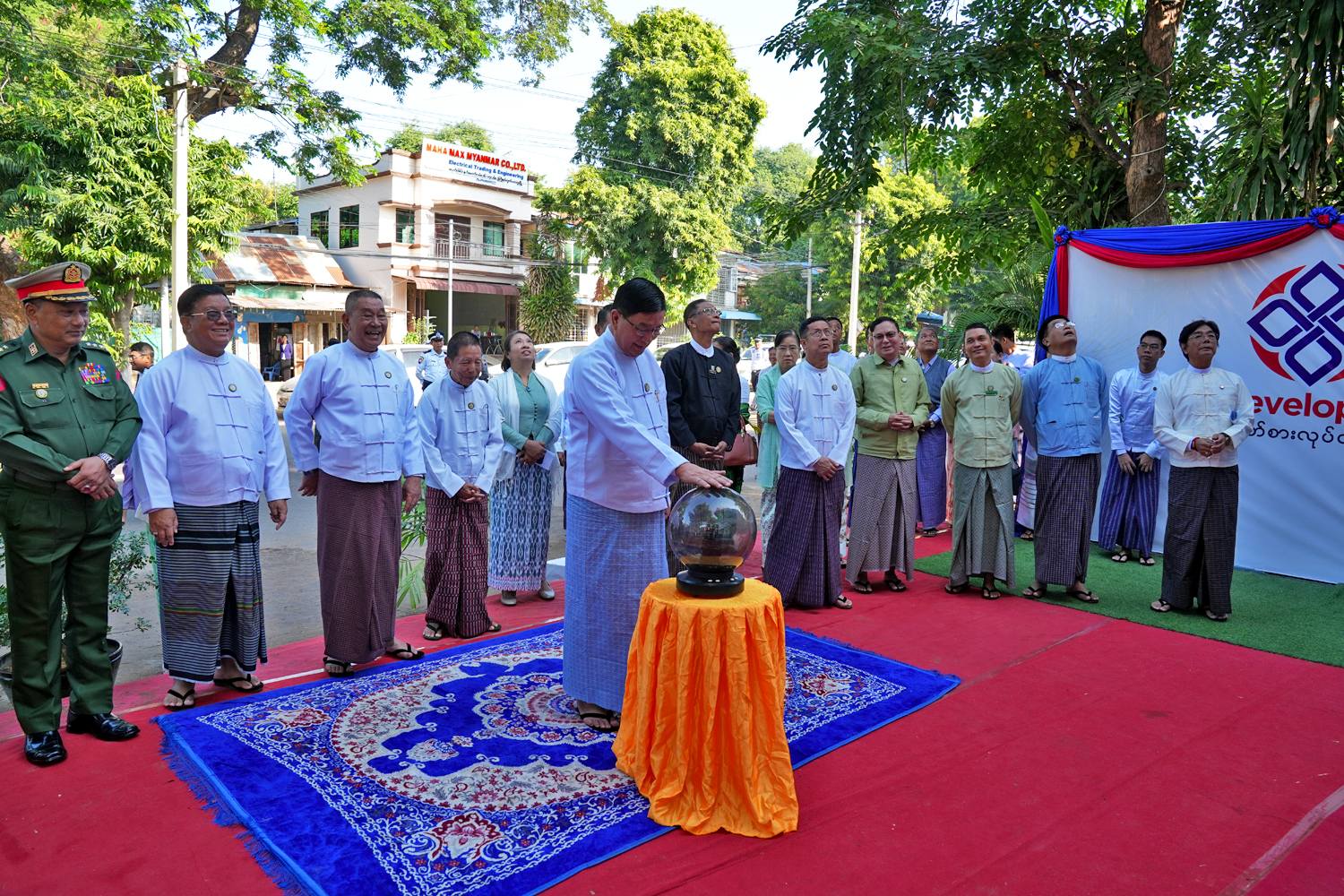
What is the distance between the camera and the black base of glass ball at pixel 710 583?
302 centimetres

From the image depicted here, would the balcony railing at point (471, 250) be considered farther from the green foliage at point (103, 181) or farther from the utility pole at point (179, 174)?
the utility pole at point (179, 174)

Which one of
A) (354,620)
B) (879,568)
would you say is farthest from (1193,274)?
(354,620)

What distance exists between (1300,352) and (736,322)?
109ft

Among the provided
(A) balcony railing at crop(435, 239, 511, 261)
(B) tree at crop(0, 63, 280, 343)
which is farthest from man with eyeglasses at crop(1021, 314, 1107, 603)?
(A) balcony railing at crop(435, 239, 511, 261)

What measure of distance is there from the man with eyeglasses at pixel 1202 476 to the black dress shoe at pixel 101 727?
520 cm

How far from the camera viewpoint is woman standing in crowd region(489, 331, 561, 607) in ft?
17.9

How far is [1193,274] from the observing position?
6.54m

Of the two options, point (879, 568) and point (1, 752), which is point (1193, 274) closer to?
point (879, 568)

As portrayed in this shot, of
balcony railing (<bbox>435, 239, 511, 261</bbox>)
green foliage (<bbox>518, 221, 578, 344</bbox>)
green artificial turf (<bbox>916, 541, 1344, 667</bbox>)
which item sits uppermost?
balcony railing (<bbox>435, 239, 511, 261</bbox>)

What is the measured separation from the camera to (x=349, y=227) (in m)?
27.2

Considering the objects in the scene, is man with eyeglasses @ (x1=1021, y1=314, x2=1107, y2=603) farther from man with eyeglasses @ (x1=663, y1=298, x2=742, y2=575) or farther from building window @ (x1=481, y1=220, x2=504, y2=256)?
building window @ (x1=481, y1=220, x2=504, y2=256)

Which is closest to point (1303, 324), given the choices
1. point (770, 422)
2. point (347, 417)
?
point (770, 422)

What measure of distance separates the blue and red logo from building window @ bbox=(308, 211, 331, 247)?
1048 inches

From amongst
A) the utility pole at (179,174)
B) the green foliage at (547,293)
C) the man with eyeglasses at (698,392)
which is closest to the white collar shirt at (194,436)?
the man with eyeglasses at (698,392)
